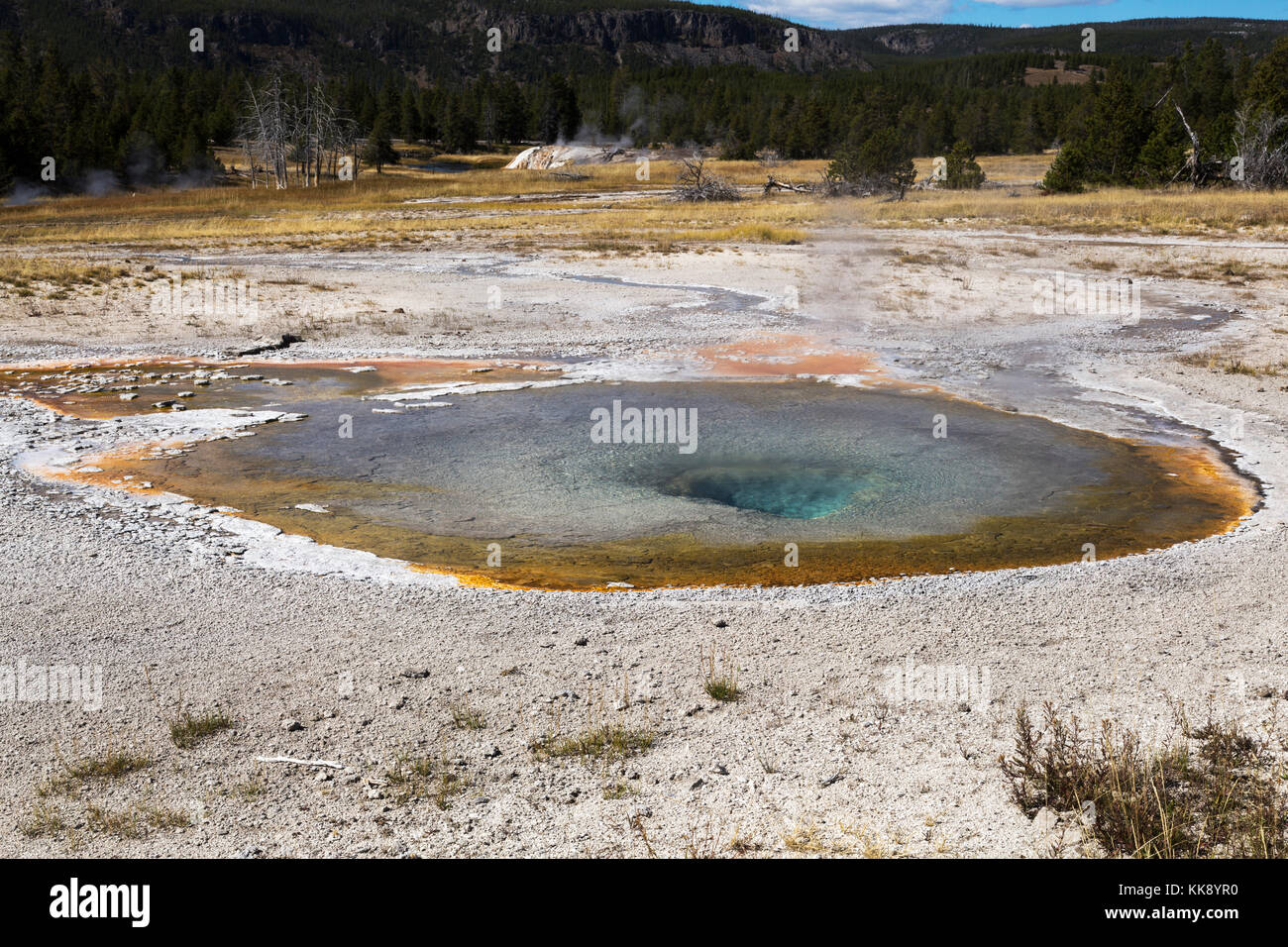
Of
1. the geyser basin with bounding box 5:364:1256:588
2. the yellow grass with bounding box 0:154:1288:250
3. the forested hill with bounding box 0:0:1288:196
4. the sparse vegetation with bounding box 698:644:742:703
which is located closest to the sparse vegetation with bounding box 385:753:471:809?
the sparse vegetation with bounding box 698:644:742:703

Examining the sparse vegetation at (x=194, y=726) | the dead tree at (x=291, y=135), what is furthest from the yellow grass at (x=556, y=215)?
the sparse vegetation at (x=194, y=726)

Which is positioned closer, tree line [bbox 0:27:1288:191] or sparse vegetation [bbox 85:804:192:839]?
sparse vegetation [bbox 85:804:192:839]

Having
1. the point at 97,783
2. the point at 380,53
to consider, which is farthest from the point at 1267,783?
the point at 380,53

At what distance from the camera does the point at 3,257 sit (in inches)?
1008

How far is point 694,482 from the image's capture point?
8.80 m

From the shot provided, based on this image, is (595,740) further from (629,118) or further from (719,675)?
(629,118)

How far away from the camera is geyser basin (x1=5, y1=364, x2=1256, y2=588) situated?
7.18 m

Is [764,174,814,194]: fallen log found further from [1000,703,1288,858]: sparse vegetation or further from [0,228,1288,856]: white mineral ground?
[1000,703,1288,858]: sparse vegetation

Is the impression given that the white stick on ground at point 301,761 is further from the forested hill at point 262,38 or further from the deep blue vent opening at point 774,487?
the forested hill at point 262,38

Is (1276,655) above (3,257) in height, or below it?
below

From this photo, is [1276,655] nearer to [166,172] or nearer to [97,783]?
[97,783]

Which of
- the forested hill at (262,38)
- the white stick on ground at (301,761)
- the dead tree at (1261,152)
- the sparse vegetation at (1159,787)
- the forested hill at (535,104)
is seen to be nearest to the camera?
the sparse vegetation at (1159,787)

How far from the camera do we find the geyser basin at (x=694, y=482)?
283 inches
